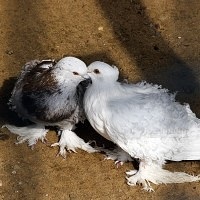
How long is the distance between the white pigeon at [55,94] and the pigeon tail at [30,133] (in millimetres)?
146

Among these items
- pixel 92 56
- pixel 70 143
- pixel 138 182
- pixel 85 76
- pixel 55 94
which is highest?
pixel 85 76

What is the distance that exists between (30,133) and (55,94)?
0.45 meters

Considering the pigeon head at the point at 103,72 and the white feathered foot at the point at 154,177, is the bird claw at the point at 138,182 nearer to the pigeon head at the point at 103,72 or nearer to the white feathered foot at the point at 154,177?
the white feathered foot at the point at 154,177

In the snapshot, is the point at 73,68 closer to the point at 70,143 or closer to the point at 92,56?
the point at 70,143

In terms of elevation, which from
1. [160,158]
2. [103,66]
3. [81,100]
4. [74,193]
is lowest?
[74,193]

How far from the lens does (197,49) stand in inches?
197

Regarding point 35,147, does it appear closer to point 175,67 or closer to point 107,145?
point 107,145

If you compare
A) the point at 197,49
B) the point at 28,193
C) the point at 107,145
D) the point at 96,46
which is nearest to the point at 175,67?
the point at 197,49

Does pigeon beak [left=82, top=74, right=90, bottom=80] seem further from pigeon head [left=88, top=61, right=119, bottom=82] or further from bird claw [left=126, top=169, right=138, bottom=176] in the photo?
bird claw [left=126, top=169, right=138, bottom=176]

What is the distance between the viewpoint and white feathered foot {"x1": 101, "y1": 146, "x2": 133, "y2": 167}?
13.5 feet

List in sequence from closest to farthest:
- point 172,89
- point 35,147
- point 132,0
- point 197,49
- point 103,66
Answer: point 103,66
point 35,147
point 172,89
point 197,49
point 132,0

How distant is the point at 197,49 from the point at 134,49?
0.54m

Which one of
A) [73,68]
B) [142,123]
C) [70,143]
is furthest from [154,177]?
[73,68]

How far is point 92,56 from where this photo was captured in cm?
493
